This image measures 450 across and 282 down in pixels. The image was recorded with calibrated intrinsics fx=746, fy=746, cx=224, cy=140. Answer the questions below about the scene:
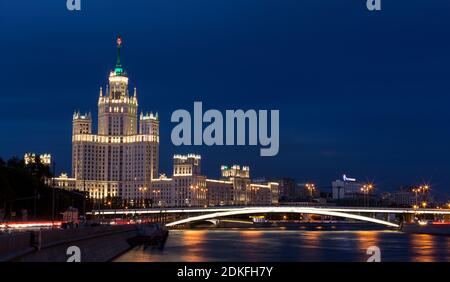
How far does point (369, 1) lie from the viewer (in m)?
25.0

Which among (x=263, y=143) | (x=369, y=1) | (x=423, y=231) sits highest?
(x=369, y=1)

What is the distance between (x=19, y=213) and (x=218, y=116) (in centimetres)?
6612

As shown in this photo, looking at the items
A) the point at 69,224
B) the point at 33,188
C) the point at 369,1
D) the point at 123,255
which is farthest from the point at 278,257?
the point at 33,188

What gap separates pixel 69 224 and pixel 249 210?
74814 mm

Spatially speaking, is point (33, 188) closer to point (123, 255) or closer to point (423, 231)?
point (123, 255)

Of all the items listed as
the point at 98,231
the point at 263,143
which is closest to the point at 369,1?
the point at 263,143

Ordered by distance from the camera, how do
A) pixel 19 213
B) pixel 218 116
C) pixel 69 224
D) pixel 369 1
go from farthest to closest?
pixel 19 213 < pixel 69 224 < pixel 218 116 < pixel 369 1

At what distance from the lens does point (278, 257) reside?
195ft

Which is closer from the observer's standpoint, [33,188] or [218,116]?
[218,116]

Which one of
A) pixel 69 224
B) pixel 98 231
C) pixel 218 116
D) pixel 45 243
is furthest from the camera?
pixel 69 224

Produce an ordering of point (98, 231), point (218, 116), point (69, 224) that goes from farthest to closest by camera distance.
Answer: point (69, 224), point (98, 231), point (218, 116)
